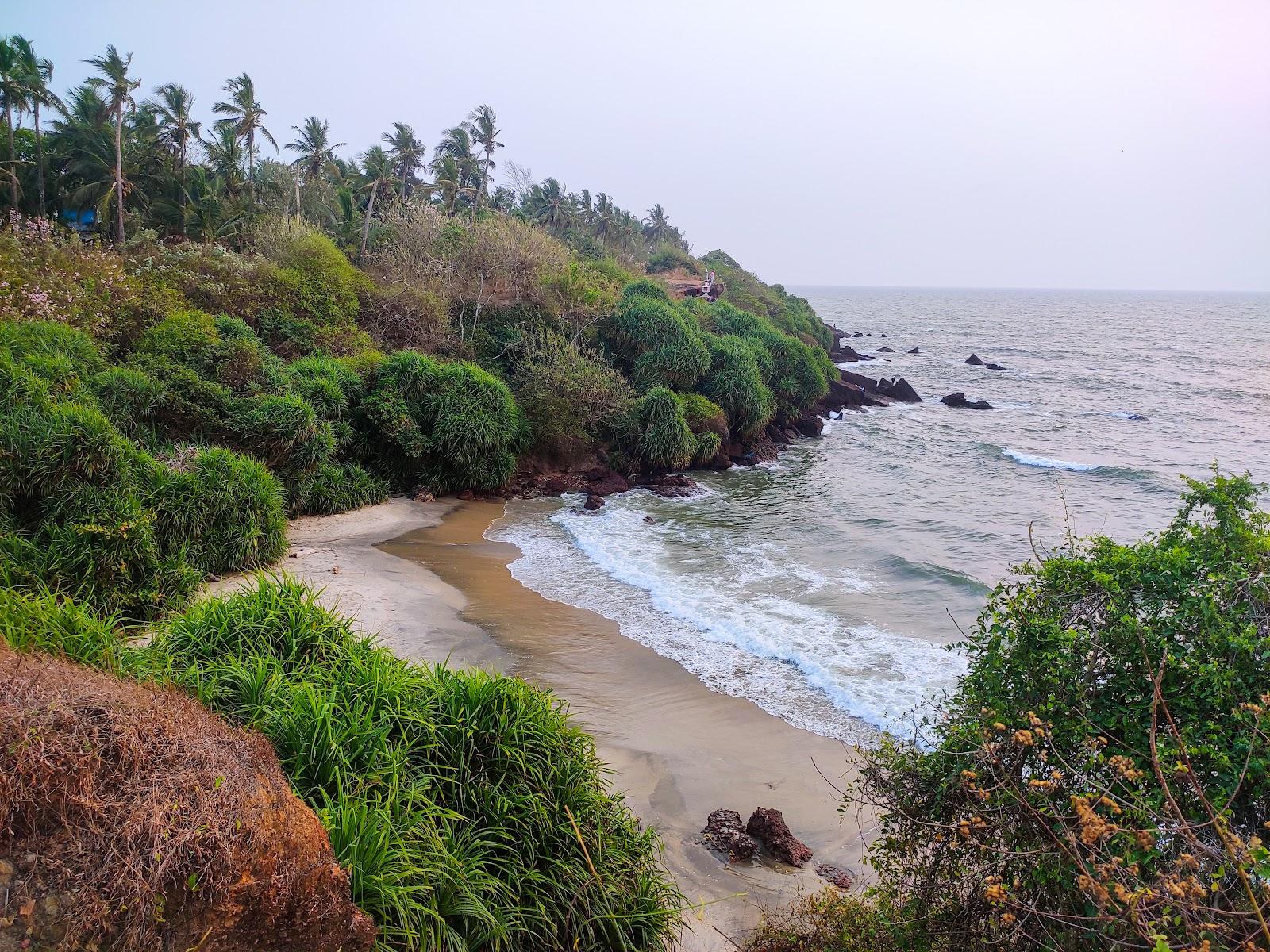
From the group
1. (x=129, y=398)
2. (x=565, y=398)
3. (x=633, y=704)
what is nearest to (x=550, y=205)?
(x=565, y=398)

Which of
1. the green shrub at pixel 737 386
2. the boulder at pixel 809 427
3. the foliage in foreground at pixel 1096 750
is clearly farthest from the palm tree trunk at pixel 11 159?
the foliage in foreground at pixel 1096 750

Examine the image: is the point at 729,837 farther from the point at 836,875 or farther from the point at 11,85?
the point at 11,85

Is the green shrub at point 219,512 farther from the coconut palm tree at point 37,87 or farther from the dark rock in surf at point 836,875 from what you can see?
the coconut palm tree at point 37,87

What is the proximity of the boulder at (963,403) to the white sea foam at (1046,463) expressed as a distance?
44.0 feet

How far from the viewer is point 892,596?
16125mm

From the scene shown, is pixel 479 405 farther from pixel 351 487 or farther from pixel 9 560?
pixel 9 560

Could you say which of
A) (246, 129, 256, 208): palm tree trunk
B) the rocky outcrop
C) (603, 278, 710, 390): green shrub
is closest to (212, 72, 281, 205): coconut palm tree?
(246, 129, 256, 208): palm tree trunk

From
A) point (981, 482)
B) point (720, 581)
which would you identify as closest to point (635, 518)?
point (720, 581)

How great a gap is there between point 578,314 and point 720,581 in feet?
49.8

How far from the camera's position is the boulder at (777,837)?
312 inches

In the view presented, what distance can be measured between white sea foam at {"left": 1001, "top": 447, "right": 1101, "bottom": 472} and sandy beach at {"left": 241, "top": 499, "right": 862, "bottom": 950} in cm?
2251

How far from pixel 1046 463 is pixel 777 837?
27.0 m

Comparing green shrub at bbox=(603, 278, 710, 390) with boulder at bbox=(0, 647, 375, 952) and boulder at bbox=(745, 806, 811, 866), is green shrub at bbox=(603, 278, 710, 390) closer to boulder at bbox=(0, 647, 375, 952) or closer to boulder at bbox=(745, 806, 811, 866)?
boulder at bbox=(745, 806, 811, 866)

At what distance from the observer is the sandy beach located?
775 cm
